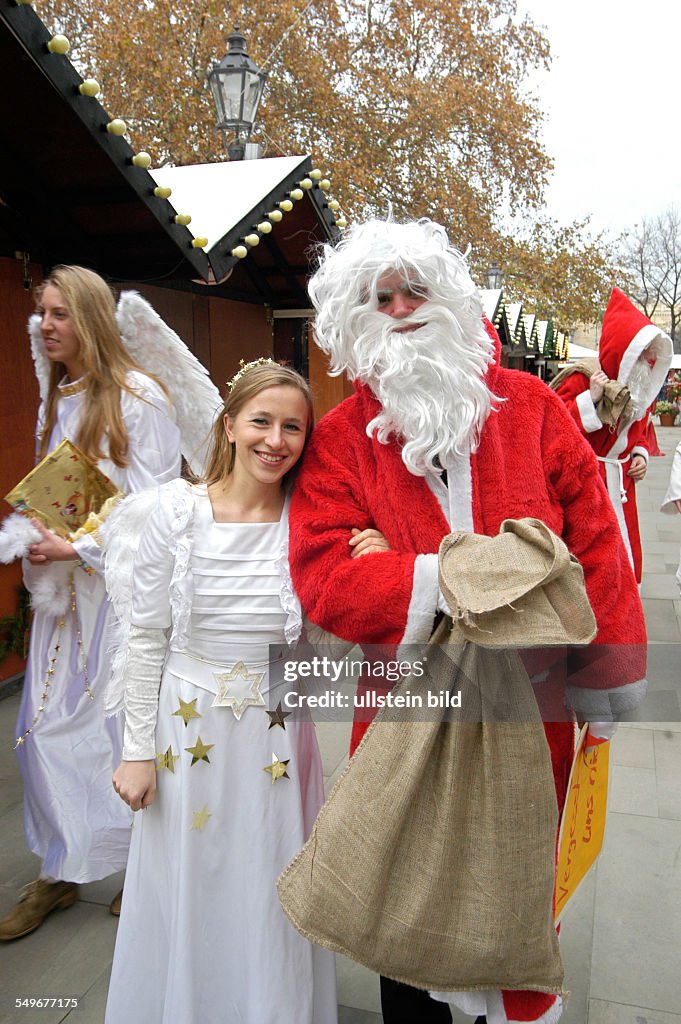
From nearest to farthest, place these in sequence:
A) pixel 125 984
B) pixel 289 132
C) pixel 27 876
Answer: pixel 125 984
pixel 27 876
pixel 289 132

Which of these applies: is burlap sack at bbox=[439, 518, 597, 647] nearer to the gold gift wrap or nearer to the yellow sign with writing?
the yellow sign with writing

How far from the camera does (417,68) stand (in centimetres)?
1950

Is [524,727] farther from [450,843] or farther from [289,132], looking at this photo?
[289,132]

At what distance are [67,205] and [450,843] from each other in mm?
4029

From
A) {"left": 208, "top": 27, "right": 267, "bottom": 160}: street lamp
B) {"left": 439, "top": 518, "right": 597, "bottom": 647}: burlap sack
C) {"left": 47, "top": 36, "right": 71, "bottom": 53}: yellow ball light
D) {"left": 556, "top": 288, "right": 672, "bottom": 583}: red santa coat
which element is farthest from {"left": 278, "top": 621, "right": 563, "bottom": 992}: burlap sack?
{"left": 208, "top": 27, "right": 267, "bottom": 160}: street lamp

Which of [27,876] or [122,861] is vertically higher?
[122,861]

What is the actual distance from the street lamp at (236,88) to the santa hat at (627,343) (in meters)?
3.79

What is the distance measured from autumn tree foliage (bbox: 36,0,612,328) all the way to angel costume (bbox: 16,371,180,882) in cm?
1384

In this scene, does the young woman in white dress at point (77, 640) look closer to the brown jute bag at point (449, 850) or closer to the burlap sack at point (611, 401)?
the brown jute bag at point (449, 850)

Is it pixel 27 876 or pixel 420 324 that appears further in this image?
pixel 27 876

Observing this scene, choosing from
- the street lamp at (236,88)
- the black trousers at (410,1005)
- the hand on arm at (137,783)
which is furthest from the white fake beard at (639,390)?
the street lamp at (236,88)

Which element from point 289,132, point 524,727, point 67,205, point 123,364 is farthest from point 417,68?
point 524,727

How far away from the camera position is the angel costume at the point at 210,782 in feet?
6.01

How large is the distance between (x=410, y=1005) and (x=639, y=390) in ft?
12.3
